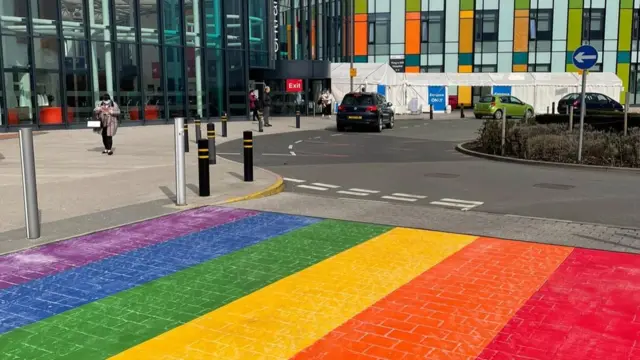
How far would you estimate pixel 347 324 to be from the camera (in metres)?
5.09

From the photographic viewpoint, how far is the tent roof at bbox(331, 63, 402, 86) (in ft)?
136

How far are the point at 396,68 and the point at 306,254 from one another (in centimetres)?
3808

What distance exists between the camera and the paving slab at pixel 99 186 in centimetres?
904

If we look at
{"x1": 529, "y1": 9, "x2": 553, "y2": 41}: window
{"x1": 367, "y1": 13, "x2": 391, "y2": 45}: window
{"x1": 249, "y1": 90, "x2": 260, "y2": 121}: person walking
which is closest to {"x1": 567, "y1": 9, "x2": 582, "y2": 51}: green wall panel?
{"x1": 529, "y1": 9, "x2": 553, "y2": 41}: window

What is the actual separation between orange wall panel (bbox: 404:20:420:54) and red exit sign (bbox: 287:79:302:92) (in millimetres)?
19749

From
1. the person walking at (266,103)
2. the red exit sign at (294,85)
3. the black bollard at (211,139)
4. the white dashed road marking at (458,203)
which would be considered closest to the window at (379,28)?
the red exit sign at (294,85)

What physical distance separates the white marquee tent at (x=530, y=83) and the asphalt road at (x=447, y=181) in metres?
25.5

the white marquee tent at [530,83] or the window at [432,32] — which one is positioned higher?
the window at [432,32]

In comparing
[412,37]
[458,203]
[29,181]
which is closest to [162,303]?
[29,181]

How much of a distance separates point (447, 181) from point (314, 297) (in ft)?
27.2

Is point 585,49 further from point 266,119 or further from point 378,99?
point 266,119

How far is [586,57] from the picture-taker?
1586 cm

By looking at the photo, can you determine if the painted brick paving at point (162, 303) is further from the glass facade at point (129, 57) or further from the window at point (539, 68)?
the window at point (539, 68)

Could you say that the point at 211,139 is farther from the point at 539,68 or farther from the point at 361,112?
the point at 539,68
